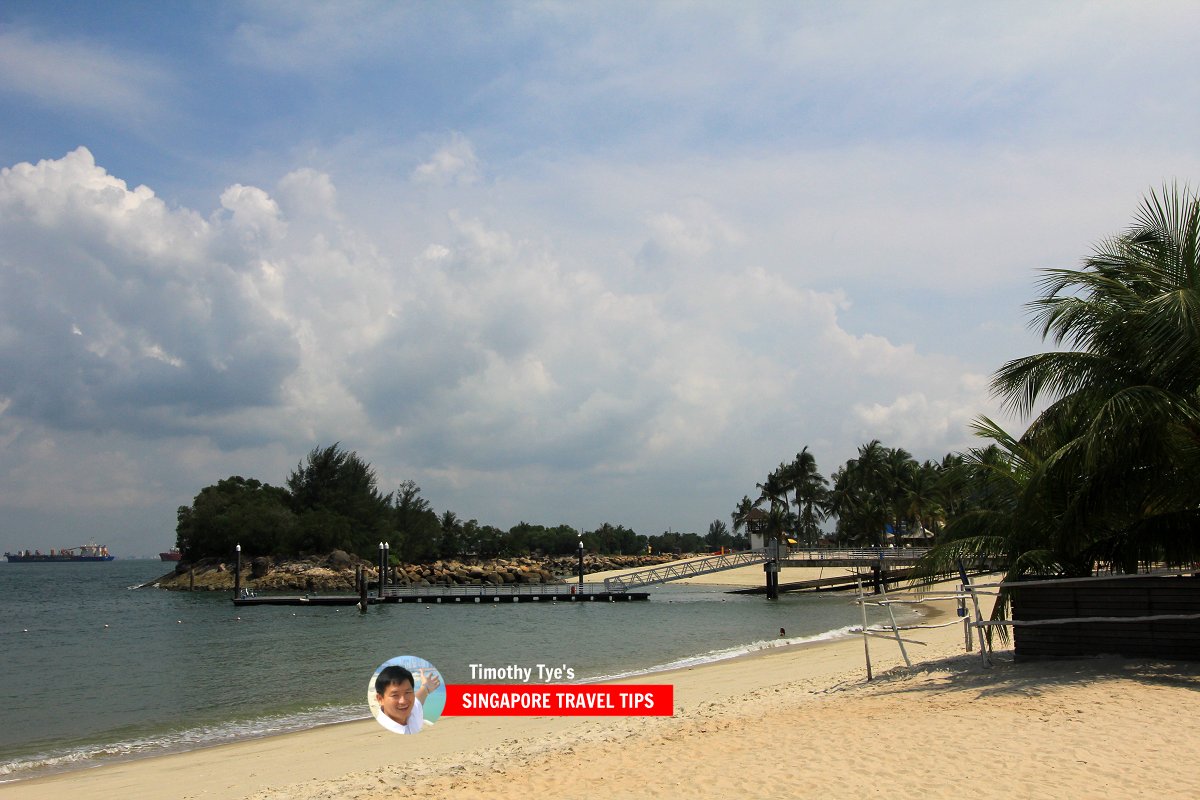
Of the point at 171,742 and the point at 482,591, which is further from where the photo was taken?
the point at 482,591

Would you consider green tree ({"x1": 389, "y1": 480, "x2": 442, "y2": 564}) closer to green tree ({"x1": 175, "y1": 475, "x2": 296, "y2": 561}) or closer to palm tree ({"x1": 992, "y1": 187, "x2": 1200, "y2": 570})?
green tree ({"x1": 175, "y1": 475, "x2": 296, "y2": 561})

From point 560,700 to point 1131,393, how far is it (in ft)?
39.0

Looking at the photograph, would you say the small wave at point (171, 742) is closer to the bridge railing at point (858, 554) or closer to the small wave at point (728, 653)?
the small wave at point (728, 653)

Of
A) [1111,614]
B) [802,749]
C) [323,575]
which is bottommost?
[323,575]

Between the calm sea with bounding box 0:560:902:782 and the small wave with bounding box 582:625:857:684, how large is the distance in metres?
0.15

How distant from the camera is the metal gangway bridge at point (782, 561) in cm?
5569

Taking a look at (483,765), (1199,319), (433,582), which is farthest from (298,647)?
(433,582)

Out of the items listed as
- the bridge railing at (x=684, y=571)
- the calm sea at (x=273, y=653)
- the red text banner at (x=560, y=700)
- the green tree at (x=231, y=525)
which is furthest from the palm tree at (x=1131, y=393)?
the green tree at (x=231, y=525)

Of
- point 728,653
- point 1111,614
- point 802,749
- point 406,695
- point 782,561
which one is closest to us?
point 802,749

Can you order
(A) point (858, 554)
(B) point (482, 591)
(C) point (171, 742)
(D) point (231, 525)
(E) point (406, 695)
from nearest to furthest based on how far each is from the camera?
(E) point (406, 695) → (C) point (171, 742) → (B) point (482, 591) → (A) point (858, 554) → (D) point (231, 525)

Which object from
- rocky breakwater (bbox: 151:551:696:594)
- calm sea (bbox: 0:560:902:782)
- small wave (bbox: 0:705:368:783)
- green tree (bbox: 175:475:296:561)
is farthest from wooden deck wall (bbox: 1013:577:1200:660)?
green tree (bbox: 175:475:296:561)

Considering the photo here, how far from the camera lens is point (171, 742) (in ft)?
54.5

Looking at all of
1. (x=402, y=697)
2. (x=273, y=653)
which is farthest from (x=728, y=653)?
(x=273, y=653)

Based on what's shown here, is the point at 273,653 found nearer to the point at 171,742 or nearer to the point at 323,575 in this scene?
the point at 171,742
